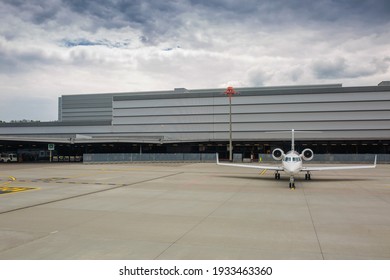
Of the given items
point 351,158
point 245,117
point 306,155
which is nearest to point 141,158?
point 245,117

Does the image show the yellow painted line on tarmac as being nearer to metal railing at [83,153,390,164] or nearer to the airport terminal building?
metal railing at [83,153,390,164]

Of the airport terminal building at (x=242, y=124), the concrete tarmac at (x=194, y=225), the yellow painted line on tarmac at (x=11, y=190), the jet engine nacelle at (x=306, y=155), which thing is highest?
the airport terminal building at (x=242, y=124)

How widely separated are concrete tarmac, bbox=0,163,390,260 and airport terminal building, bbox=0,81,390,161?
50.3 metres

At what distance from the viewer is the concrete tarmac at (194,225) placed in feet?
30.5

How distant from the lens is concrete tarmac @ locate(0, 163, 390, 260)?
9281mm

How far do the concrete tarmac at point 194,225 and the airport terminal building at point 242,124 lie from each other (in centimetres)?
5028

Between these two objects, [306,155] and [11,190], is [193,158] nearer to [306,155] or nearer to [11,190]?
[306,155]

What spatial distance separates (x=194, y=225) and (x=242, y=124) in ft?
252

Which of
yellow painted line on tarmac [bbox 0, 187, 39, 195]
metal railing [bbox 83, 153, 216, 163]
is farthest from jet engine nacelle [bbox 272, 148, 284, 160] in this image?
metal railing [bbox 83, 153, 216, 163]

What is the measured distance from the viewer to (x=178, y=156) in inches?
2532

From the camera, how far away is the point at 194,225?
1250cm

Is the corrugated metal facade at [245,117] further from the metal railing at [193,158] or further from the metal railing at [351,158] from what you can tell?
the metal railing at [351,158]

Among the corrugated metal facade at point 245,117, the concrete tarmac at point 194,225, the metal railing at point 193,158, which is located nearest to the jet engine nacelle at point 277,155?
the concrete tarmac at point 194,225
